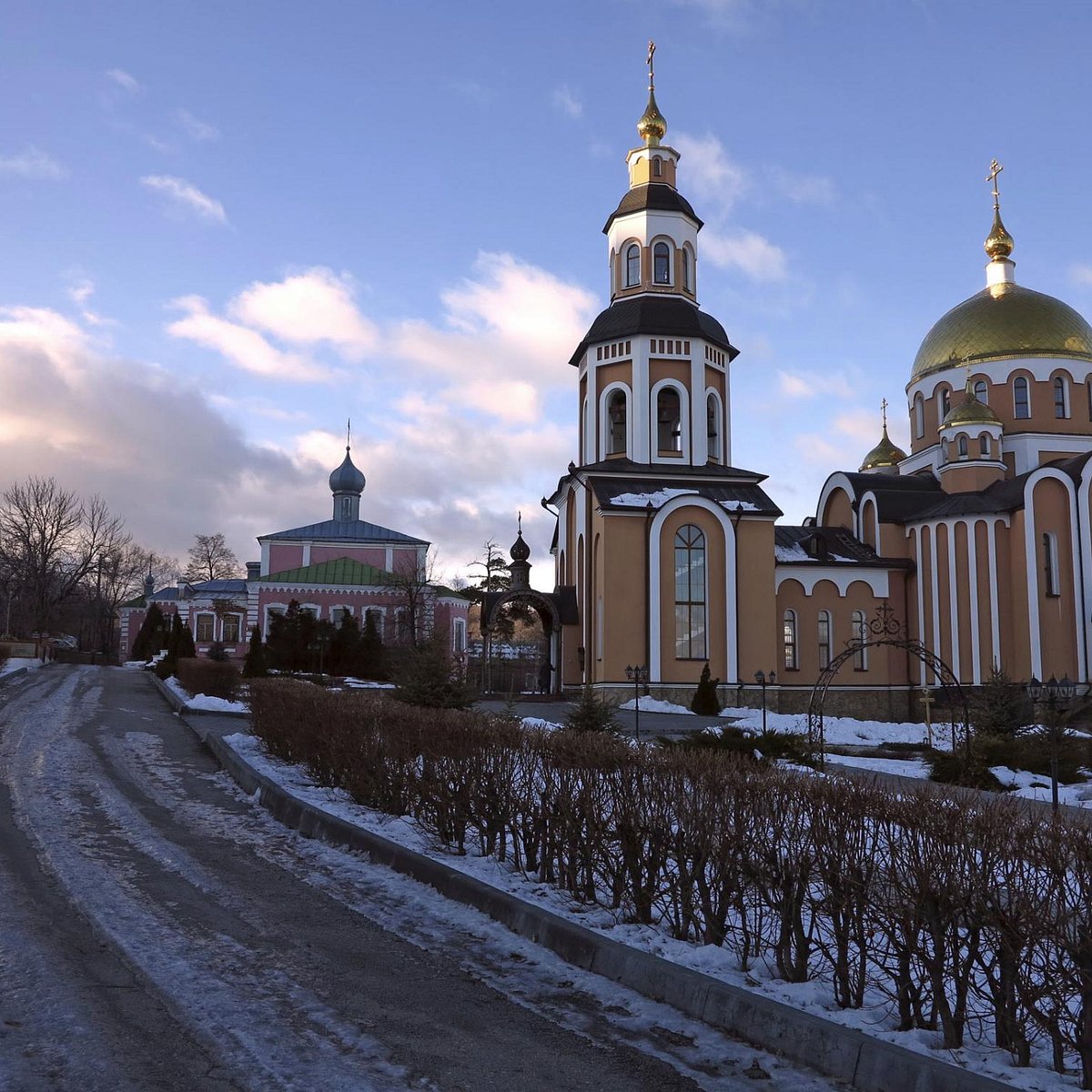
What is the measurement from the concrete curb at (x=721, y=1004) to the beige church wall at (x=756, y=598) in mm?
20769

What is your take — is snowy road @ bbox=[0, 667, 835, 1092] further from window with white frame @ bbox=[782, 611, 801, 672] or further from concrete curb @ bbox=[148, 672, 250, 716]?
window with white frame @ bbox=[782, 611, 801, 672]

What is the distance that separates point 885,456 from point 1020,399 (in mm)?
6779

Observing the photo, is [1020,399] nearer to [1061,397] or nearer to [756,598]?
[1061,397]

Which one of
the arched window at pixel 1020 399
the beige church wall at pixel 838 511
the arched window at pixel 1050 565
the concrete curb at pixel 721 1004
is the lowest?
the concrete curb at pixel 721 1004

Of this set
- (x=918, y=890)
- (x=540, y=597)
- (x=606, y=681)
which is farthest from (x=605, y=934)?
(x=540, y=597)

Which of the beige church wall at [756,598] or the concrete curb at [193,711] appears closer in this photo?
the concrete curb at [193,711]

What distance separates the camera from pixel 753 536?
2748 cm

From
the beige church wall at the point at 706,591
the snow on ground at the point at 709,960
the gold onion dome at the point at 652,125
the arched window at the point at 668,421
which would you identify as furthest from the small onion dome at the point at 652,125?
the snow on ground at the point at 709,960

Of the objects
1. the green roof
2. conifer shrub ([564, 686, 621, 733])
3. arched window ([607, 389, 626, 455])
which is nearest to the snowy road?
conifer shrub ([564, 686, 621, 733])

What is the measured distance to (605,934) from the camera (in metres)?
5.21

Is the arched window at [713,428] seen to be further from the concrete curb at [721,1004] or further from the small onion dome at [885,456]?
the concrete curb at [721,1004]

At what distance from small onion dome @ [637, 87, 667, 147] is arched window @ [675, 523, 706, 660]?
12.4 m

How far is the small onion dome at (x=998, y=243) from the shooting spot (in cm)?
3616

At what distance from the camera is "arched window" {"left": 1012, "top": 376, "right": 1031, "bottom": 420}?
33.2 meters
